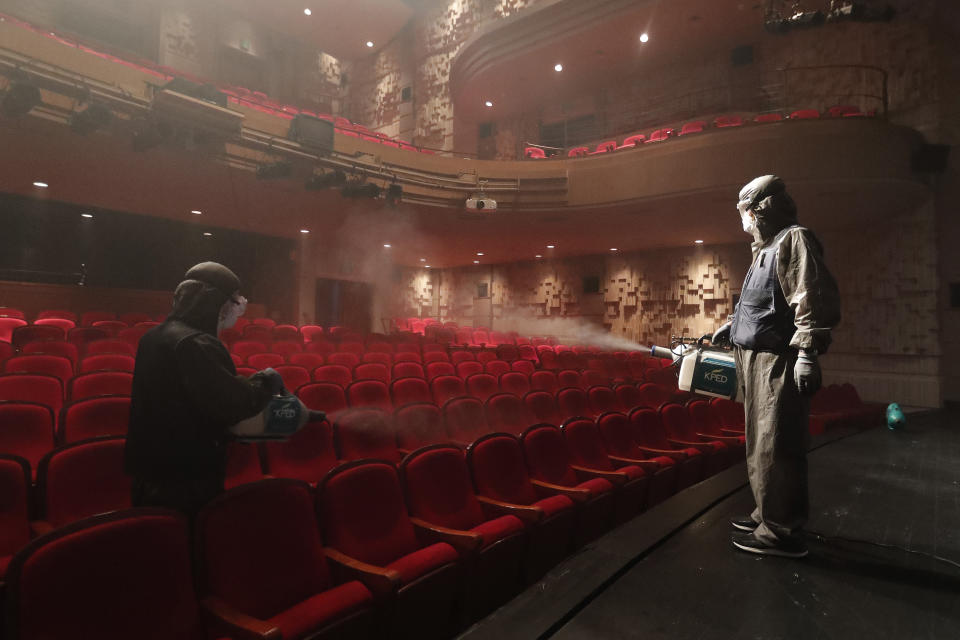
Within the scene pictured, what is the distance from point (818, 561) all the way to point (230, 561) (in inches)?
71.6

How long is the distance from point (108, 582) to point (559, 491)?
1.74 metres

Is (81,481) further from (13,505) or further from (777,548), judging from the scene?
(777,548)

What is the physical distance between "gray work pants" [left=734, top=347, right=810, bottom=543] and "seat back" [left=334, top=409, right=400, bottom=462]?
185 cm

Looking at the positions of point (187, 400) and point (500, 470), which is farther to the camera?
point (500, 470)

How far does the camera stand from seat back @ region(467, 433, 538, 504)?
226cm

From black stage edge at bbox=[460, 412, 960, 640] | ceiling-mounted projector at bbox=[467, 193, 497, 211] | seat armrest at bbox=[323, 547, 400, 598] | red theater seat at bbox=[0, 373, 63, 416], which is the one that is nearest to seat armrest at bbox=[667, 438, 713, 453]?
black stage edge at bbox=[460, 412, 960, 640]

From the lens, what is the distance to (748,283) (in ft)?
5.25

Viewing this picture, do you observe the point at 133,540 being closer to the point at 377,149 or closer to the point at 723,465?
the point at 723,465

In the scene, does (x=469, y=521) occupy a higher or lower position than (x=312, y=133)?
lower

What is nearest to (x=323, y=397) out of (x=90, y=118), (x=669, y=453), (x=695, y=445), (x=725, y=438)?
(x=669, y=453)

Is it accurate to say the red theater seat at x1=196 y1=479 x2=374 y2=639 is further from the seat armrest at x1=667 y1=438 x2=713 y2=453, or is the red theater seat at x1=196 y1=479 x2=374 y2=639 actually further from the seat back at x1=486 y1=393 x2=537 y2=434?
the seat armrest at x1=667 y1=438 x2=713 y2=453

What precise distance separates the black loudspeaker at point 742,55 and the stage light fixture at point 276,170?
827 centimetres

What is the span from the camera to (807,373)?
53.1 inches

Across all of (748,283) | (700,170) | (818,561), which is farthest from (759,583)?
(700,170)
